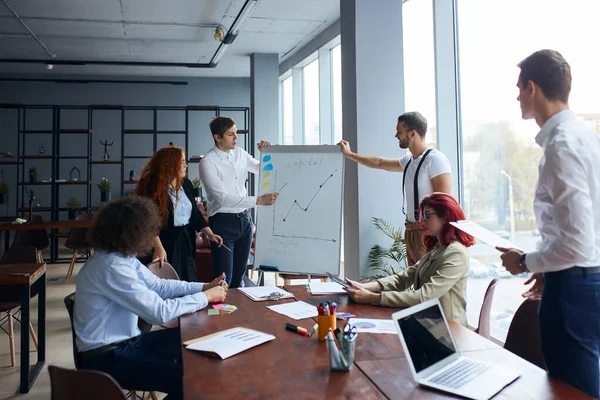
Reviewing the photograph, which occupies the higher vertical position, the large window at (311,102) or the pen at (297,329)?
the large window at (311,102)

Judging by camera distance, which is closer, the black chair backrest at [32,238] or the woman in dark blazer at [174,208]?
the woman in dark blazer at [174,208]

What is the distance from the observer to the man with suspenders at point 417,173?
130 inches

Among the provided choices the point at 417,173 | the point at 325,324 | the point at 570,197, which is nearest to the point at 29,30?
the point at 417,173

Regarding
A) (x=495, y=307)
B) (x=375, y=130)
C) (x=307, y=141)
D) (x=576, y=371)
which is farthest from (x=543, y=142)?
(x=307, y=141)

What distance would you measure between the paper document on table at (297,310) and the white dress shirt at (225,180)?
1.27m

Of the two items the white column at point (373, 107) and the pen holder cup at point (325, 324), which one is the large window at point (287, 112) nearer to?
the white column at point (373, 107)

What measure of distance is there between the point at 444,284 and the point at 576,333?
72 cm

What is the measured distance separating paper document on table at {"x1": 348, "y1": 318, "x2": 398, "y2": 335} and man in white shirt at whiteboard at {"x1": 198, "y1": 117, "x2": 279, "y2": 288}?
1568 mm

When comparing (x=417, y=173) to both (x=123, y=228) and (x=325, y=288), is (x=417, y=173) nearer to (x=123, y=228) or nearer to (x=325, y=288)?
(x=325, y=288)

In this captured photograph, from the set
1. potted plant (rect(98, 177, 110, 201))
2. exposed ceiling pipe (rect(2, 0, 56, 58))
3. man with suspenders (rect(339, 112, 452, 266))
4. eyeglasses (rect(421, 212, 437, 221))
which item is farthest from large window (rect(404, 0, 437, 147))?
potted plant (rect(98, 177, 110, 201))

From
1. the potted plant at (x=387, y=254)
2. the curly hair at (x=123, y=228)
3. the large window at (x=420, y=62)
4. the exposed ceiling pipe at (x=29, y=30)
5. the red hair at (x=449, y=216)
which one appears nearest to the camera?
the curly hair at (x=123, y=228)

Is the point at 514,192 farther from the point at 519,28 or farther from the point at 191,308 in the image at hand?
the point at 191,308

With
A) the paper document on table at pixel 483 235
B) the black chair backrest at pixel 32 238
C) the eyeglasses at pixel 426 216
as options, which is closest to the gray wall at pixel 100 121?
the black chair backrest at pixel 32 238

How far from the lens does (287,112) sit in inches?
380
